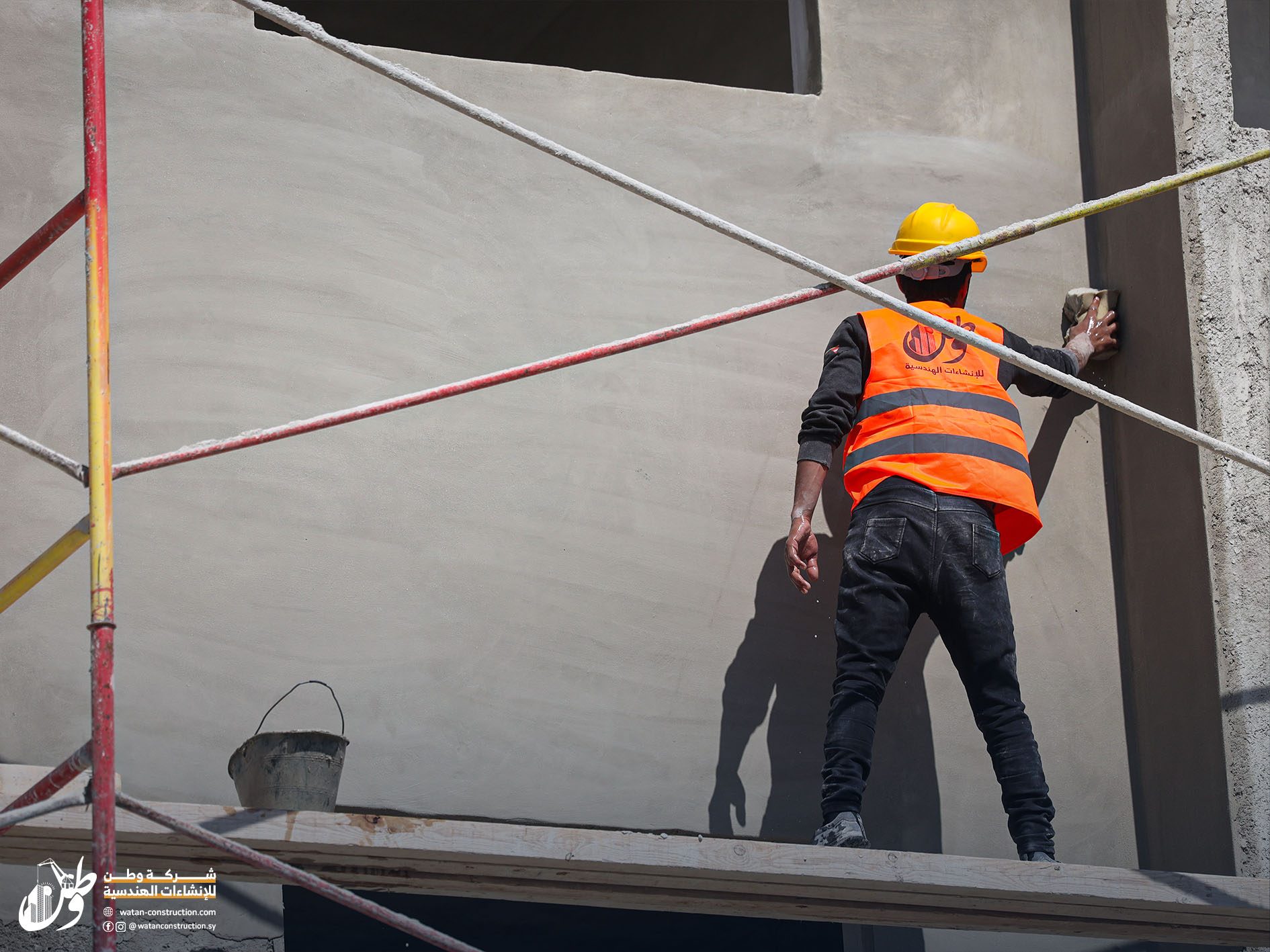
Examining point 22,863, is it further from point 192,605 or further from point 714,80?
point 714,80

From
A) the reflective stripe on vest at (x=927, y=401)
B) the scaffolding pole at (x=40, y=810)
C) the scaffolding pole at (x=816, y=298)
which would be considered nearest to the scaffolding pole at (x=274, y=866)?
the scaffolding pole at (x=40, y=810)

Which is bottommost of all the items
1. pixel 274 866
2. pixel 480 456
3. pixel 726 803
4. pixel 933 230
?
pixel 274 866

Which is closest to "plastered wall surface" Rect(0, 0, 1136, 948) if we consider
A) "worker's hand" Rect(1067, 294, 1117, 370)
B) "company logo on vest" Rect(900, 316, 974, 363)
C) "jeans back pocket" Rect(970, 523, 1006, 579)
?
"worker's hand" Rect(1067, 294, 1117, 370)

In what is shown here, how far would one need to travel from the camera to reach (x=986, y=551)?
14.0 feet

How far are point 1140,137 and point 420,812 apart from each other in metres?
3.07

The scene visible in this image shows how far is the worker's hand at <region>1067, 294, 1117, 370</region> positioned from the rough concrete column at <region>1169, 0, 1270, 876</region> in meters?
0.34

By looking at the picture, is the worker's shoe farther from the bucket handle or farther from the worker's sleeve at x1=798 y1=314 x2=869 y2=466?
the bucket handle

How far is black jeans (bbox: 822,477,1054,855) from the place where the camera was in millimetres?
4113

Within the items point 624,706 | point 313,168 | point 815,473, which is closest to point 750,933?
point 624,706

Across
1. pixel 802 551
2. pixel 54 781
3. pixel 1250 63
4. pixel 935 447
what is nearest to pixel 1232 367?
pixel 935 447

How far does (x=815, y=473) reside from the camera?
4324mm

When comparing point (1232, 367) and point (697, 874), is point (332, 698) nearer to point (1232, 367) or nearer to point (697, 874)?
point (697, 874)

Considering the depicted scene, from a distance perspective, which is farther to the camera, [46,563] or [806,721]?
[806,721]

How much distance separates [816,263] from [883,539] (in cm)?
87
